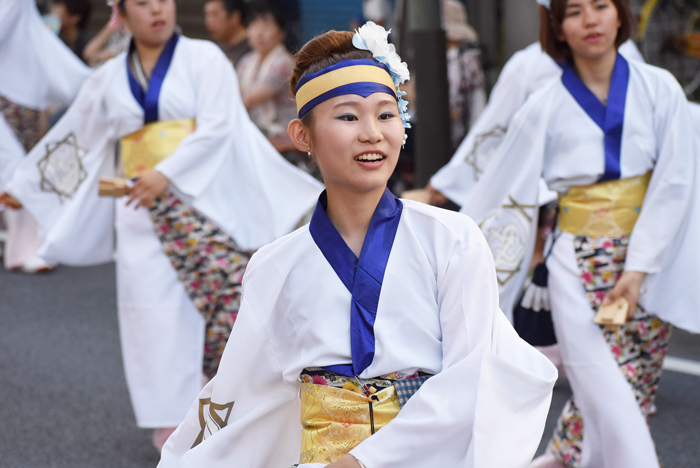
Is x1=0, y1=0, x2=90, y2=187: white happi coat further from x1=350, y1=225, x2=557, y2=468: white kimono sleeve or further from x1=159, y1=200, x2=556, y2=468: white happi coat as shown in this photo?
x1=350, y1=225, x2=557, y2=468: white kimono sleeve

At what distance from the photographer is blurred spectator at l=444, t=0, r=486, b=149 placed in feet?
21.1

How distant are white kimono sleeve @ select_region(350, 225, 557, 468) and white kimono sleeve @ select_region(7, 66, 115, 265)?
101 inches

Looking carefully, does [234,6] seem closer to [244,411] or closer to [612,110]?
[612,110]

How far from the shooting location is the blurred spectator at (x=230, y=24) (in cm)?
652

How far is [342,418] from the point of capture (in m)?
1.89

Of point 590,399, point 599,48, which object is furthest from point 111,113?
point 590,399

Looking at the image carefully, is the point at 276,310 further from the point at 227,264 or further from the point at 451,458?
the point at 227,264

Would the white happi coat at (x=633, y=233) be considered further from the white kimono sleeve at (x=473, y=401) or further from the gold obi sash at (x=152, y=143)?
the gold obi sash at (x=152, y=143)

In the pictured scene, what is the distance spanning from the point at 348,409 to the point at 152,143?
215 centimetres

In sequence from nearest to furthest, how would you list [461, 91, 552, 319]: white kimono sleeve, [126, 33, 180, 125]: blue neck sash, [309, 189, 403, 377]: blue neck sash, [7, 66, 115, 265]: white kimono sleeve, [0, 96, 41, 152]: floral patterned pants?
[309, 189, 403, 377]: blue neck sash < [461, 91, 552, 319]: white kimono sleeve < [126, 33, 180, 125]: blue neck sash < [7, 66, 115, 265]: white kimono sleeve < [0, 96, 41, 152]: floral patterned pants

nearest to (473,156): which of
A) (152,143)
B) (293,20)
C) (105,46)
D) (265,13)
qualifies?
(152,143)

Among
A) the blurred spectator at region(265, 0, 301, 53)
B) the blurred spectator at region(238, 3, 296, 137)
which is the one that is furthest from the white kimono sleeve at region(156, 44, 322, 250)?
the blurred spectator at region(265, 0, 301, 53)

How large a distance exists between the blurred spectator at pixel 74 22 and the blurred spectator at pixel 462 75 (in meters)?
3.32

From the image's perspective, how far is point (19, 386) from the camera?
4.62 metres
